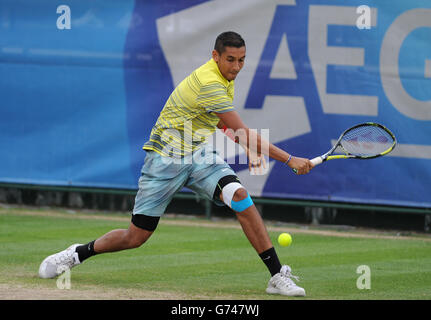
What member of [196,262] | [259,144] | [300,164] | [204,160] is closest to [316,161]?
[300,164]

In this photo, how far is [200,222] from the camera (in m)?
11.7

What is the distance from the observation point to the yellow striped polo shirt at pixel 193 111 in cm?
698

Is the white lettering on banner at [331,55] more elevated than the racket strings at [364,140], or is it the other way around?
the white lettering on banner at [331,55]

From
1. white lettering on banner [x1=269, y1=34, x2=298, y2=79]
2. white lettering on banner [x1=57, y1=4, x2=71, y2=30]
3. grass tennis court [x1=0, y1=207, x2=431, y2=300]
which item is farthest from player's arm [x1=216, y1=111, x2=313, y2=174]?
white lettering on banner [x1=57, y1=4, x2=71, y2=30]

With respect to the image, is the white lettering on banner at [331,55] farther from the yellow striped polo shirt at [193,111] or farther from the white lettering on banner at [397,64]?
the yellow striped polo shirt at [193,111]

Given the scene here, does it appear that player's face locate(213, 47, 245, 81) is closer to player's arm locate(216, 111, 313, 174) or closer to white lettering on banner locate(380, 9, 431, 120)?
player's arm locate(216, 111, 313, 174)

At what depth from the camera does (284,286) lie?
6887 mm

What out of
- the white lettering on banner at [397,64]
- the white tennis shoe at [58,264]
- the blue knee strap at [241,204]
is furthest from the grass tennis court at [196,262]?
the white lettering on banner at [397,64]

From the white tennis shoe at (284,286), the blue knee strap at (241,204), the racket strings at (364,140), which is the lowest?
the white tennis shoe at (284,286)

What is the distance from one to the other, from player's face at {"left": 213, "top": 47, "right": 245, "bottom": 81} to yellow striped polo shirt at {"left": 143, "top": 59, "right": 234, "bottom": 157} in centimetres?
5

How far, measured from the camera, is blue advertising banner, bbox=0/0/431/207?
1087 centimetres

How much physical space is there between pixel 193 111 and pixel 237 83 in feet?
14.3
